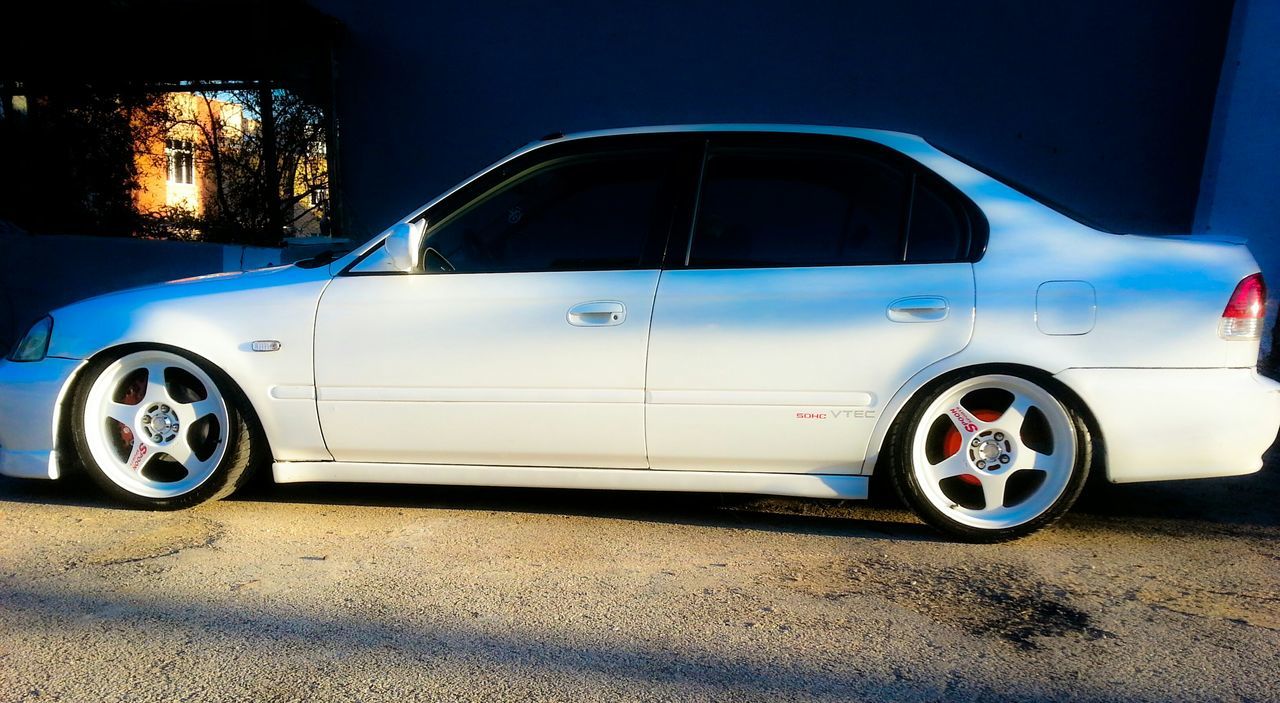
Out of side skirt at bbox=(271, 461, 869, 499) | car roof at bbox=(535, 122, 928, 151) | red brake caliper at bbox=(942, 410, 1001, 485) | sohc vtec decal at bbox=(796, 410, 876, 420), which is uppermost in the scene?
car roof at bbox=(535, 122, 928, 151)

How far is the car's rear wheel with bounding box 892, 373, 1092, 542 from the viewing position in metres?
3.47

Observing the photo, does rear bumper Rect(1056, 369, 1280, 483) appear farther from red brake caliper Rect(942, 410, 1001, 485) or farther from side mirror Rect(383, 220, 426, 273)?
side mirror Rect(383, 220, 426, 273)

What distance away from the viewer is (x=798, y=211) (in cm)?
363

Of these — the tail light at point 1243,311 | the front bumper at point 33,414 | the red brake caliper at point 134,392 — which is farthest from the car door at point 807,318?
the front bumper at point 33,414

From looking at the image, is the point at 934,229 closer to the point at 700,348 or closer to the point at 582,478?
the point at 700,348

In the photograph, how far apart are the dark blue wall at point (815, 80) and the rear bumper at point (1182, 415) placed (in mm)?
3817

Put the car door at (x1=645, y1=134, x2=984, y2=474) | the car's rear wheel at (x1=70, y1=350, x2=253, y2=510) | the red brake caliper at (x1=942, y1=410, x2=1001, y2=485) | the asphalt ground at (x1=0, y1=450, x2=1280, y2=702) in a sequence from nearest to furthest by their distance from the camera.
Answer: the asphalt ground at (x1=0, y1=450, x2=1280, y2=702) < the car door at (x1=645, y1=134, x2=984, y2=474) < the red brake caliper at (x1=942, y1=410, x2=1001, y2=485) < the car's rear wheel at (x1=70, y1=350, x2=253, y2=510)

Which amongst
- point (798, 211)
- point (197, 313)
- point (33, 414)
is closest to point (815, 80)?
point (798, 211)

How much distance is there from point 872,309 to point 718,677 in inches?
57.3

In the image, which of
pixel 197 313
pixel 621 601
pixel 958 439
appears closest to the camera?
pixel 621 601

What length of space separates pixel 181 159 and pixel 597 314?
24.7 ft

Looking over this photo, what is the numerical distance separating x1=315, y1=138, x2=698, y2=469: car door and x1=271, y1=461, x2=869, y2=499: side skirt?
4cm

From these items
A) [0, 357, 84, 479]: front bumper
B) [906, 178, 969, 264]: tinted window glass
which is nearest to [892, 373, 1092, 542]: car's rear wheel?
[906, 178, 969, 264]: tinted window glass

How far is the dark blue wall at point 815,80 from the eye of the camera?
6750 mm
